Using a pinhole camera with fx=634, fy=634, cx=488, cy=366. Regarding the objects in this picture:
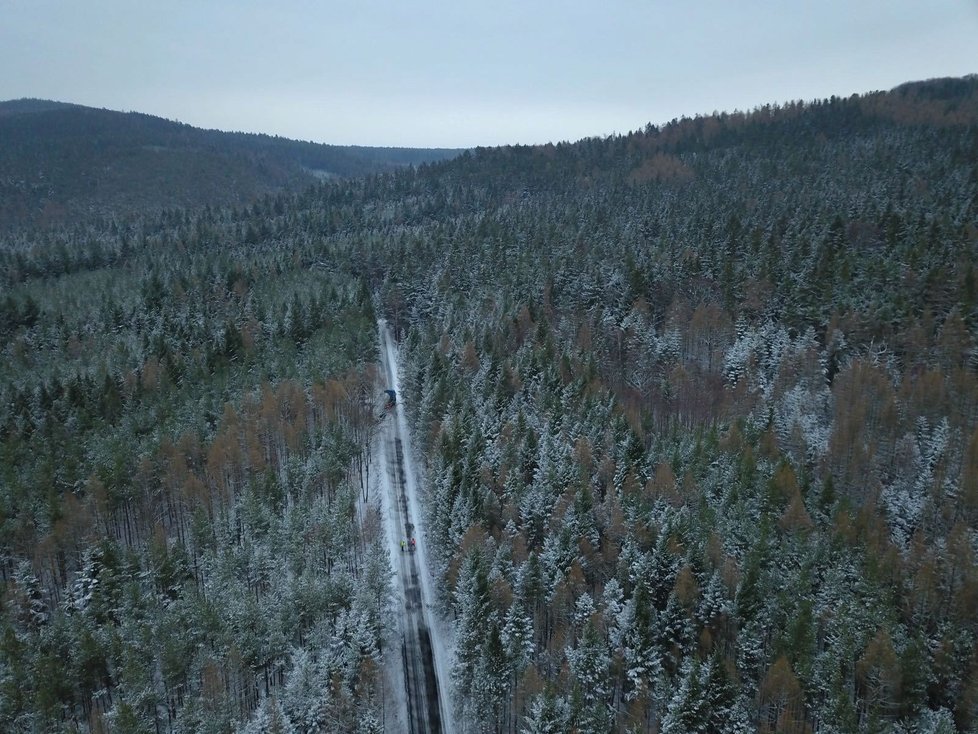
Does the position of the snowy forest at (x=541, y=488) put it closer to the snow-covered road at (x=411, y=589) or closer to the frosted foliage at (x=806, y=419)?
the frosted foliage at (x=806, y=419)

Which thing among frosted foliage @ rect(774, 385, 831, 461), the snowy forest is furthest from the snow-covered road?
frosted foliage @ rect(774, 385, 831, 461)

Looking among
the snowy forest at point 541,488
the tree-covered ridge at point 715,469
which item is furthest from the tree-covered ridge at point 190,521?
the tree-covered ridge at point 715,469

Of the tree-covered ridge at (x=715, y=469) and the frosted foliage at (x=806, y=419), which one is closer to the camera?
the tree-covered ridge at (x=715, y=469)

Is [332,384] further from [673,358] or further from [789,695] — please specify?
[789,695]

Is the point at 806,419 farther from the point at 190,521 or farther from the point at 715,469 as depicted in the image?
the point at 190,521

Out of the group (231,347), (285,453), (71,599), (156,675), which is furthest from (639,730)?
(231,347)

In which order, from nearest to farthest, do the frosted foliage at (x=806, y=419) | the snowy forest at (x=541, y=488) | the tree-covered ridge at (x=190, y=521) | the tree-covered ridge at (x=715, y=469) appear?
the tree-covered ridge at (x=715, y=469), the snowy forest at (x=541, y=488), the tree-covered ridge at (x=190, y=521), the frosted foliage at (x=806, y=419)

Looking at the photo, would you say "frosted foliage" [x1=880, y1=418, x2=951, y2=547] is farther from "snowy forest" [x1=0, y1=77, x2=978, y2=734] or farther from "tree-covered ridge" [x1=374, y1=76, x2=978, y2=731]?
"snowy forest" [x1=0, y1=77, x2=978, y2=734]
